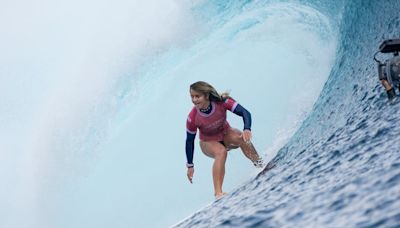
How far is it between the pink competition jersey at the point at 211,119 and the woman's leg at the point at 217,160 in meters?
0.10

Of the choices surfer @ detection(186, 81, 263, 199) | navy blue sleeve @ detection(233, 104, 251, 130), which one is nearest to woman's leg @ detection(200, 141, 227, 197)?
surfer @ detection(186, 81, 263, 199)

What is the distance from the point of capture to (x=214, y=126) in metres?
4.41

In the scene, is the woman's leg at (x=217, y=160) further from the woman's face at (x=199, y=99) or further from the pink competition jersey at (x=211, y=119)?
the woman's face at (x=199, y=99)

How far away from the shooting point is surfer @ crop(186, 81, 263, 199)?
166 inches

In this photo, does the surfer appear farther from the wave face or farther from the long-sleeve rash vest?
the wave face

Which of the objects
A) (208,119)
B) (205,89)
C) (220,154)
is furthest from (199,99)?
(220,154)

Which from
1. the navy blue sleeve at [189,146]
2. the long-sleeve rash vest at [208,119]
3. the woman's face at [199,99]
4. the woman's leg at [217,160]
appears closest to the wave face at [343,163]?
the woman's leg at [217,160]

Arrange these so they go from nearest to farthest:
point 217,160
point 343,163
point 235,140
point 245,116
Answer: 1. point 343,163
2. point 245,116
3. point 217,160
4. point 235,140

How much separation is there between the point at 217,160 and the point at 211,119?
319 mm

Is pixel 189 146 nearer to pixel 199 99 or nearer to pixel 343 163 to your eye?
pixel 199 99

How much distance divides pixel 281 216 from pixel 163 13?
5.70 m

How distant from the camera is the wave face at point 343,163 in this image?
2.78 metres

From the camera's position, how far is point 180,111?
647 inches

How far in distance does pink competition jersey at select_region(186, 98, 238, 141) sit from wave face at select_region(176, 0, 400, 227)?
0.54 meters
